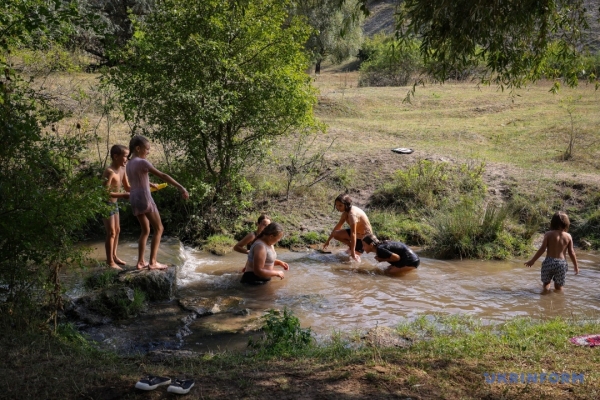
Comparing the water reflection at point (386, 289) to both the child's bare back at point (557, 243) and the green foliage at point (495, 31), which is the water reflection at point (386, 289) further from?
the green foliage at point (495, 31)

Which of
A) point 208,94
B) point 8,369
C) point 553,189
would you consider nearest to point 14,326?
point 8,369

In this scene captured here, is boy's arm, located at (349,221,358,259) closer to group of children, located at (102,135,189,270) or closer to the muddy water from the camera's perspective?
the muddy water

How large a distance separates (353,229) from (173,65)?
4.24m

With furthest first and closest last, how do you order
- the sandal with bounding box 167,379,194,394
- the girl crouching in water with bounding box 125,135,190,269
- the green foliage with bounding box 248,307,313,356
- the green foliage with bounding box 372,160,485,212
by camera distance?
the green foliage with bounding box 372,160,485,212 < the girl crouching in water with bounding box 125,135,190,269 < the green foliage with bounding box 248,307,313,356 < the sandal with bounding box 167,379,194,394

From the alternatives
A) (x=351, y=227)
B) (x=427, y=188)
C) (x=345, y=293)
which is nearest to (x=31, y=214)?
(x=345, y=293)

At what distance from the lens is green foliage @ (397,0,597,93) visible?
5.75m

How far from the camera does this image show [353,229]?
34.0ft

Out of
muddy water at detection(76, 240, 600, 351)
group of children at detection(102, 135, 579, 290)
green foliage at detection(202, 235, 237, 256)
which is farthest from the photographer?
green foliage at detection(202, 235, 237, 256)

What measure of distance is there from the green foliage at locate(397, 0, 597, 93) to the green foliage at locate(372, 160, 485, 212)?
5.66 m

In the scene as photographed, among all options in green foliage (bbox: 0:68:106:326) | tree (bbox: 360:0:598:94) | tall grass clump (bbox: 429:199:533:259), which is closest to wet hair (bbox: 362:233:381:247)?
tall grass clump (bbox: 429:199:533:259)

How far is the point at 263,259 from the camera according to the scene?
28.4ft

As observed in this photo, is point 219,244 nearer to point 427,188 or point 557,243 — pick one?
point 427,188

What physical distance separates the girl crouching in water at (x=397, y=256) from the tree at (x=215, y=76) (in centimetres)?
289

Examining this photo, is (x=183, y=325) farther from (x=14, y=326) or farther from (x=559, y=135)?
(x=559, y=135)
